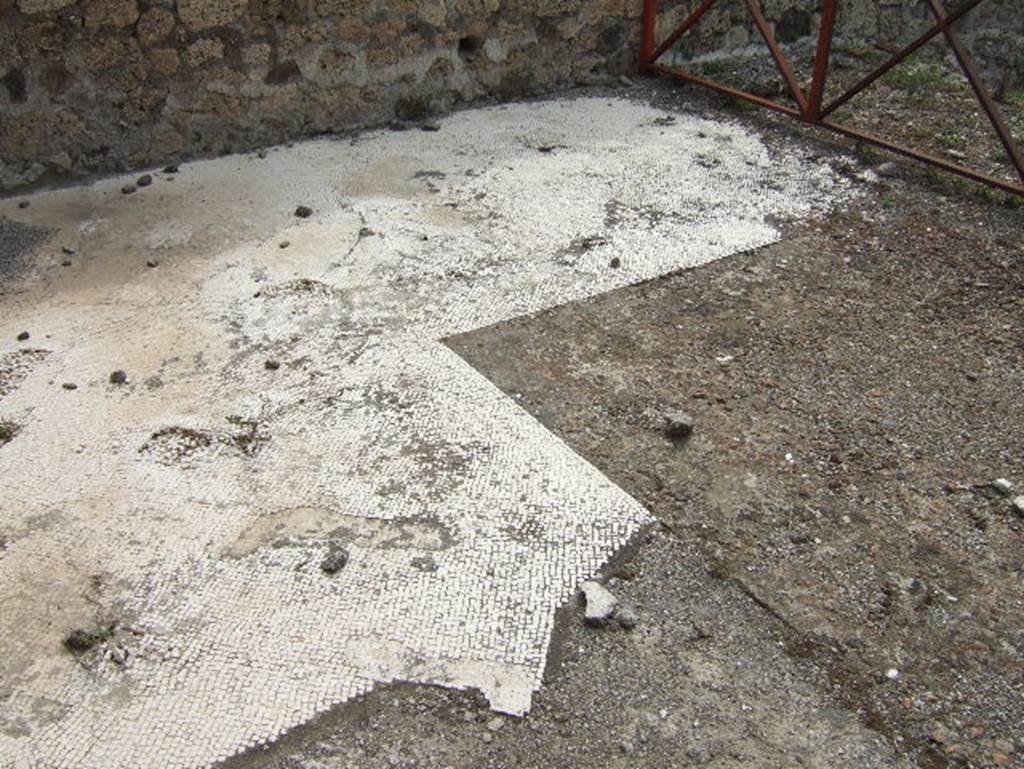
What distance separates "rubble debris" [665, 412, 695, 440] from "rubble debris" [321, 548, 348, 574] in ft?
3.11

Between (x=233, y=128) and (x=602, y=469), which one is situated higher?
(x=233, y=128)

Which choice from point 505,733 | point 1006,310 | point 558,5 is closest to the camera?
point 505,733

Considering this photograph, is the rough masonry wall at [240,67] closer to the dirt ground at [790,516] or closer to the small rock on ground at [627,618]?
the dirt ground at [790,516]

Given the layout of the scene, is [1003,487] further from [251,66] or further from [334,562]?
[251,66]

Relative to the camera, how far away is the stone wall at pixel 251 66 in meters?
3.77

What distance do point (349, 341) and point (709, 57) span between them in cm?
314

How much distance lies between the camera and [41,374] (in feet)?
9.42

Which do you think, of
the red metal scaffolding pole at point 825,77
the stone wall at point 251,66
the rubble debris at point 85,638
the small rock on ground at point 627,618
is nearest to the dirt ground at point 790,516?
the small rock on ground at point 627,618

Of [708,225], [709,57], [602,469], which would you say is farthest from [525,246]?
[709,57]

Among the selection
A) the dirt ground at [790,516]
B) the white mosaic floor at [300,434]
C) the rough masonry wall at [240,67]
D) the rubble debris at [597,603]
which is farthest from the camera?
the rough masonry wall at [240,67]

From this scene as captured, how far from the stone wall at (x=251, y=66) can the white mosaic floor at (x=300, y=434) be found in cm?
19

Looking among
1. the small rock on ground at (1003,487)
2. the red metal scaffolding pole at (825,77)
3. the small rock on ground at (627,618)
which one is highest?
the red metal scaffolding pole at (825,77)

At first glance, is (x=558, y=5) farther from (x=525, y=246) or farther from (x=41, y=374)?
(x=41, y=374)

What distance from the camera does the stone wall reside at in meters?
3.77
